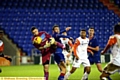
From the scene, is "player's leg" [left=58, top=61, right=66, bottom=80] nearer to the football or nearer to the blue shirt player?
the blue shirt player

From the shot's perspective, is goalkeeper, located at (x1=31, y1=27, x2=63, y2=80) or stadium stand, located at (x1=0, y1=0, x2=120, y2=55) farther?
stadium stand, located at (x1=0, y1=0, x2=120, y2=55)

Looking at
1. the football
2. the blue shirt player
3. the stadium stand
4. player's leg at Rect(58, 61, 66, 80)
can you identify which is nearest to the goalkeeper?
the football

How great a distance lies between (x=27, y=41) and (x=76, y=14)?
4.65 metres

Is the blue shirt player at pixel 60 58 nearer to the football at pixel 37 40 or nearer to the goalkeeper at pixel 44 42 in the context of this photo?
the goalkeeper at pixel 44 42

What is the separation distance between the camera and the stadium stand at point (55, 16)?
26.3m

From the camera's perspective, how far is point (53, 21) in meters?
26.6

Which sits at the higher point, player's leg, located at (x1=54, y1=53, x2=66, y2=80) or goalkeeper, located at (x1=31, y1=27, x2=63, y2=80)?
goalkeeper, located at (x1=31, y1=27, x2=63, y2=80)

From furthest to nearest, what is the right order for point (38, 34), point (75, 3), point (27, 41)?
point (75, 3), point (27, 41), point (38, 34)

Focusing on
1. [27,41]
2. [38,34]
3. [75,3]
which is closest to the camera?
[38,34]

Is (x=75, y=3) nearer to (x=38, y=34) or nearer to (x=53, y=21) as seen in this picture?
(x=53, y=21)

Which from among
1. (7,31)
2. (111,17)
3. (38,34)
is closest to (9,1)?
(7,31)

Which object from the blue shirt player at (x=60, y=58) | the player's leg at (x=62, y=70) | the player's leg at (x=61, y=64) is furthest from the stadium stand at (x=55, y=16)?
the player's leg at (x=62, y=70)

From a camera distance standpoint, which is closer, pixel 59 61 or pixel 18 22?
pixel 59 61

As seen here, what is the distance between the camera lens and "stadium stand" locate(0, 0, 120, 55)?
26.3 m
